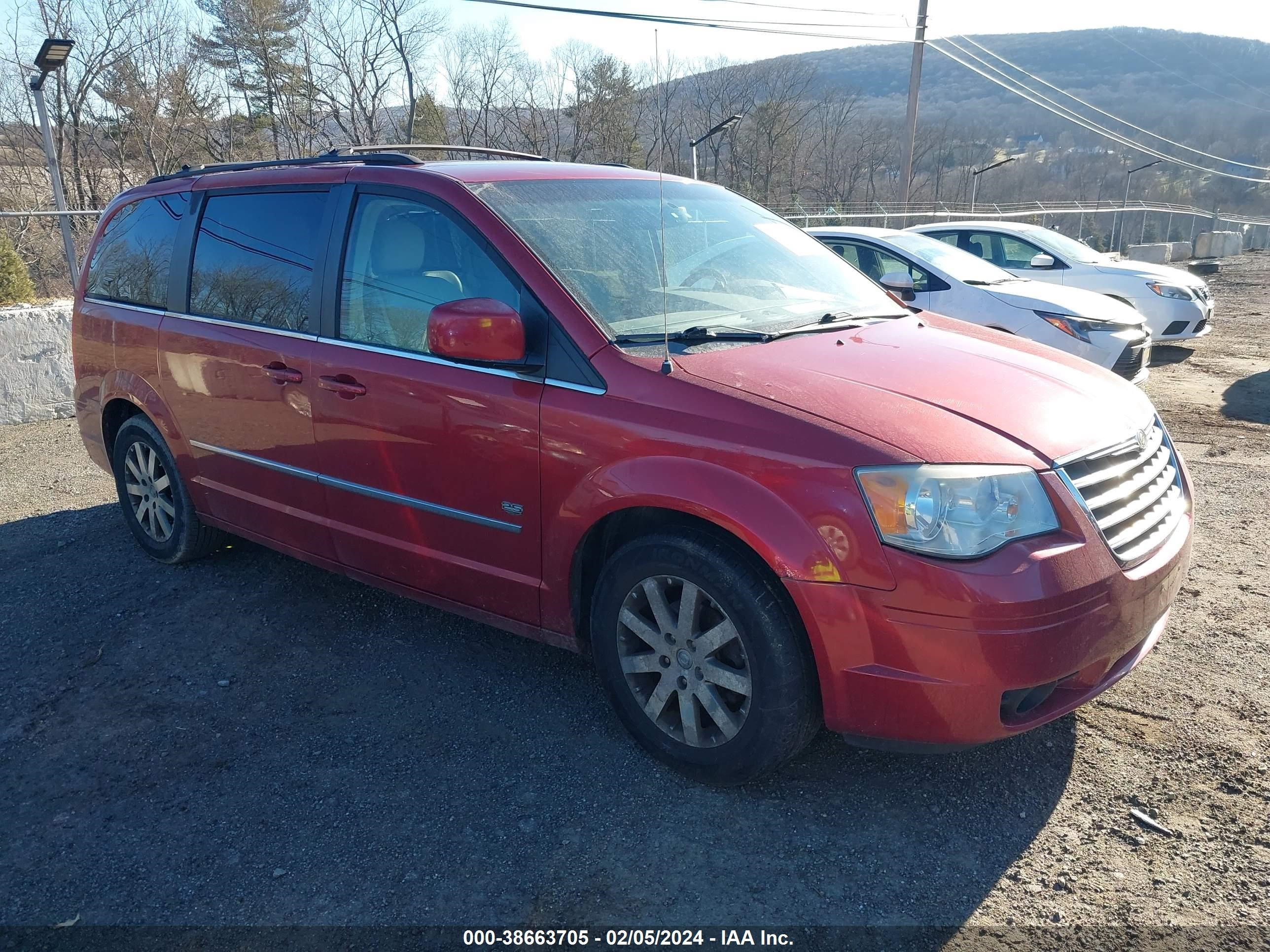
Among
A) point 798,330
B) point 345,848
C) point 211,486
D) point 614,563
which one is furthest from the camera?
point 211,486

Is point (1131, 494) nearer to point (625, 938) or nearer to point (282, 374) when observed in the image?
point (625, 938)

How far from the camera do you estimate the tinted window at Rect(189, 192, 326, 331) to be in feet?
12.6

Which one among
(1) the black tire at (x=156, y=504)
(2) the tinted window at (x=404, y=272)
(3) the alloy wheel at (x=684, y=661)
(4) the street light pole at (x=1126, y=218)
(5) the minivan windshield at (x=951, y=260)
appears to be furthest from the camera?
(4) the street light pole at (x=1126, y=218)

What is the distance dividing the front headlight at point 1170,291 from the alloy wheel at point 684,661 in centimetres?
1066

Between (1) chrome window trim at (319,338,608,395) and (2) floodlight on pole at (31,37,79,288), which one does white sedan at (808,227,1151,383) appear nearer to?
(1) chrome window trim at (319,338,608,395)

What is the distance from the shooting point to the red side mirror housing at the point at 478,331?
2.98 m

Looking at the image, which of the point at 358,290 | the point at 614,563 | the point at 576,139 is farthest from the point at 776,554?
the point at 576,139

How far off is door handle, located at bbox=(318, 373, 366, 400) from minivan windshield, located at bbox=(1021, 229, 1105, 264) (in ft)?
33.9

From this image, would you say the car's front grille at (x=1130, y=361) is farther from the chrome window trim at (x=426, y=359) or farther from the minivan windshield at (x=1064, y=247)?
the chrome window trim at (x=426, y=359)

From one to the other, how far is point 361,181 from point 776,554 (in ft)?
7.61

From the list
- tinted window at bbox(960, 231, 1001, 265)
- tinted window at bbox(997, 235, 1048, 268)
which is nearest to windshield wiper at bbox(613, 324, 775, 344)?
tinted window at bbox(960, 231, 1001, 265)

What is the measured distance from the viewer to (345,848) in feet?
8.96

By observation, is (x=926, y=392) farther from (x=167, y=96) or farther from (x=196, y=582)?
(x=167, y=96)

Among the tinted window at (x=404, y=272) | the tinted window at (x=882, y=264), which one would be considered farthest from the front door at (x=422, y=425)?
the tinted window at (x=882, y=264)
